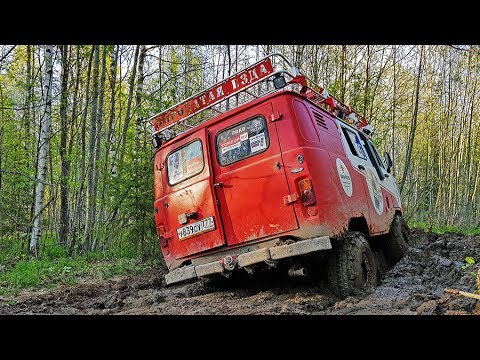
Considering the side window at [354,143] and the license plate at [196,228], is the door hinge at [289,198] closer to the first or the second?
the license plate at [196,228]

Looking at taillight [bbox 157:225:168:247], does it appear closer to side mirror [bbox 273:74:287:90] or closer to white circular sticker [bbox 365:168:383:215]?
side mirror [bbox 273:74:287:90]

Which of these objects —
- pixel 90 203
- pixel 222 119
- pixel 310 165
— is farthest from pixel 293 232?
pixel 90 203

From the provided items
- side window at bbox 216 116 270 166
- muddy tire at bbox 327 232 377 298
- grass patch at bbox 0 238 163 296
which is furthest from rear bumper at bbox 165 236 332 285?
grass patch at bbox 0 238 163 296

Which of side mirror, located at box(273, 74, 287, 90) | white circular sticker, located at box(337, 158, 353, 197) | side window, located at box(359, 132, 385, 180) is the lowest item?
white circular sticker, located at box(337, 158, 353, 197)

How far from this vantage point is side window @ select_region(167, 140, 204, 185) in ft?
16.2

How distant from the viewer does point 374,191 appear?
5863 mm

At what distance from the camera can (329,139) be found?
481 cm

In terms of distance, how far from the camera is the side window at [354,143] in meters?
5.64

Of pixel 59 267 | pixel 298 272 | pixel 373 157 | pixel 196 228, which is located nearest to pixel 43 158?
pixel 59 267

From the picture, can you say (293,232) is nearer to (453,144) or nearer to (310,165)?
(310,165)

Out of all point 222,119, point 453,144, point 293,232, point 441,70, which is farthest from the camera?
point 453,144

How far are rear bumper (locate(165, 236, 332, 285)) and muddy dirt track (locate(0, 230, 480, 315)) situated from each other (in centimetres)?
31

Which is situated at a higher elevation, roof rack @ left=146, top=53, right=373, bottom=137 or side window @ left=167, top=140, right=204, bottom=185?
roof rack @ left=146, top=53, right=373, bottom=137
